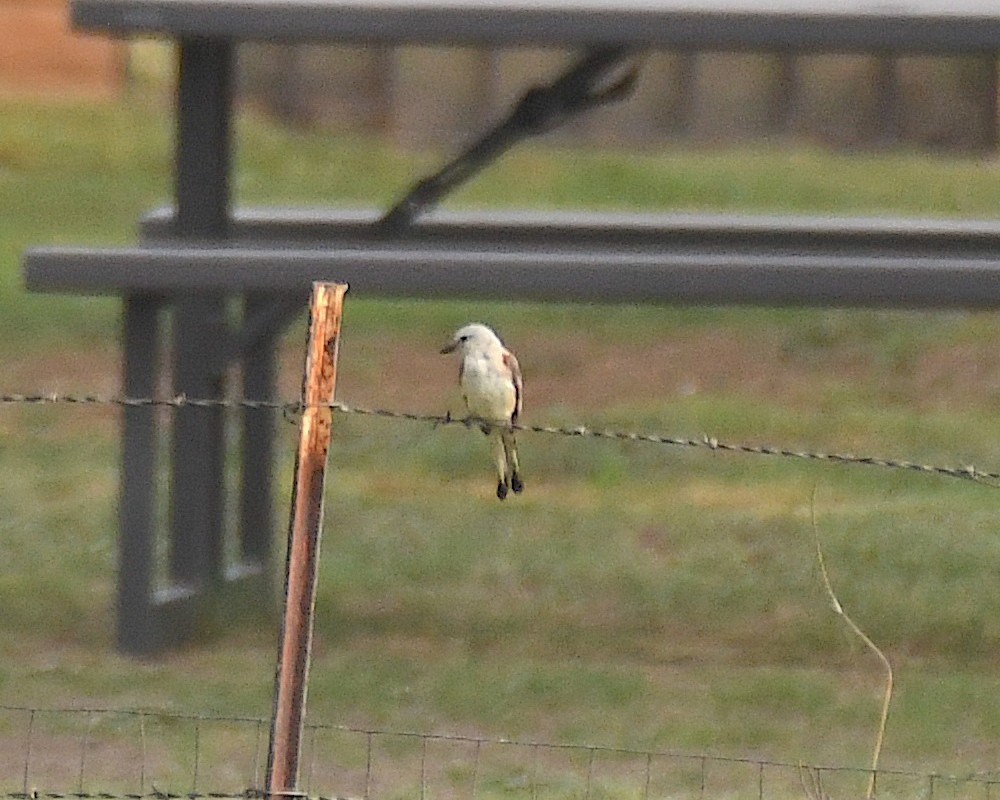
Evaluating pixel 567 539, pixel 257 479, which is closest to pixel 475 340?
pixel 257 479

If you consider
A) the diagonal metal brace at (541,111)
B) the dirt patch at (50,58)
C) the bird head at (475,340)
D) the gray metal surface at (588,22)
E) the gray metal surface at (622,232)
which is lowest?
the bird head at (475,340)

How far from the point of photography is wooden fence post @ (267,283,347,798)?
3932 mm

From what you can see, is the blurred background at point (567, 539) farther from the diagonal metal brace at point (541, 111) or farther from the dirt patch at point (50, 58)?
the dirt patch at point (50, 58)

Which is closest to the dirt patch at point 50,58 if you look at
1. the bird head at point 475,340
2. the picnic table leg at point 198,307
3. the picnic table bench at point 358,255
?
the picnic table bench at point 358,255

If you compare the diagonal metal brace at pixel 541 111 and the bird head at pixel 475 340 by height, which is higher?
the diagonal metal brace at pixel 541 111

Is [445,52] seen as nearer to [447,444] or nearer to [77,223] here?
[77,223]

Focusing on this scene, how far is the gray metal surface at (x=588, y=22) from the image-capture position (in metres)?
6.73

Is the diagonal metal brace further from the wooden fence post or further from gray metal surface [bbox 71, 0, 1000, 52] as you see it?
the wooden fence post

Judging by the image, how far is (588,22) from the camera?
6797mm

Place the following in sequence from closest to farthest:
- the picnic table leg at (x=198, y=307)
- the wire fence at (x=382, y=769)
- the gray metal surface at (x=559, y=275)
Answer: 1. the wire fence at (x=382, y=769)
2. the gray metal surface at (x=559, y=275)
3. the picnic table leg at (x=198, y=307)

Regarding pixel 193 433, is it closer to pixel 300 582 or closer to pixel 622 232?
pixel 622 232

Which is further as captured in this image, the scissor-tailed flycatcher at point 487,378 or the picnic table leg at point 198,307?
the picnic table leg at point 198,307

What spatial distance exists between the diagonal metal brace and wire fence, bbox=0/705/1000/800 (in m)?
2.03

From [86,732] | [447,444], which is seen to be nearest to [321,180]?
[447,444]
